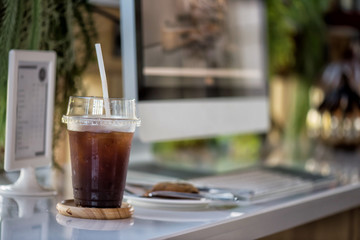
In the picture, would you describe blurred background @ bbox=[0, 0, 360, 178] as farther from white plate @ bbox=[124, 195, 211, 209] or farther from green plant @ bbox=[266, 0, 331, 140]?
white plate @ bbox=[124, 195, 211, 209]

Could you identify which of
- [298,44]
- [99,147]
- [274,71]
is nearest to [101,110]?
[99,147]

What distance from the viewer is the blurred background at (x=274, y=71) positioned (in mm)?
1122

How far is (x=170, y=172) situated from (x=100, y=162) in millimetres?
592

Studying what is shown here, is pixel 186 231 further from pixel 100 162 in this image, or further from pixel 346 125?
pixel 346 125

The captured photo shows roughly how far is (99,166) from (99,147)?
0.03 metres

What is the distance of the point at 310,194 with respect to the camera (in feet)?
3.73

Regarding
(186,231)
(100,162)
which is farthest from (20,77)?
(186,231)

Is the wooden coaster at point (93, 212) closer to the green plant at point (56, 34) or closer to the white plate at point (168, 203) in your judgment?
the white plate at point (168, 203)

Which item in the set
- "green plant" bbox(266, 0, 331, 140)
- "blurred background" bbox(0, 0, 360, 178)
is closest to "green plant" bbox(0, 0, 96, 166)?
"blurred background" bbox(0, 0, 360, 178)

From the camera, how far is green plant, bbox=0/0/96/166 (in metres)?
1.03

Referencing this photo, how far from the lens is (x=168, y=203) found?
3.06 ft

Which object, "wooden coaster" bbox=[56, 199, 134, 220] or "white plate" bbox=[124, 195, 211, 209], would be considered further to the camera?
"white plate" bbox=[124, 195, 211, 209]

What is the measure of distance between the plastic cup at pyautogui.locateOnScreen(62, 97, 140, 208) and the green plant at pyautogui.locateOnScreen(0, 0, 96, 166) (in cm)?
26

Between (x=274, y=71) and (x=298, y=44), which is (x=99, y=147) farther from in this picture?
(x=298, y=44)
